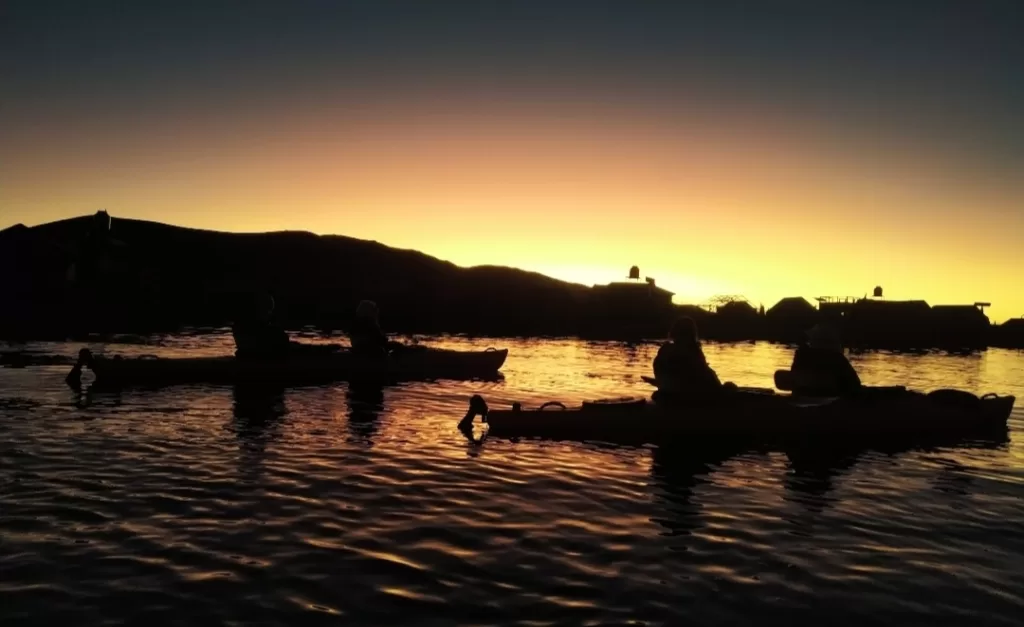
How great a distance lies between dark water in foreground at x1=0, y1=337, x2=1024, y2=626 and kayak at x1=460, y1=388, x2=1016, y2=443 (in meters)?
1.00

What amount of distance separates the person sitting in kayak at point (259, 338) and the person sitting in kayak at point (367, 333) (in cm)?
301

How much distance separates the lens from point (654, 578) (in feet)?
26.7

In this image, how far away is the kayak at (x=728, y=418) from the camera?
57.6 ft

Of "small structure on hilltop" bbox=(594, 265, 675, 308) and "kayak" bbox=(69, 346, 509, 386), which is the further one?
"small structure on hilltop" bbox=(594, 265, 675, 308)

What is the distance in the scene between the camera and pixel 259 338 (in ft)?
89.6

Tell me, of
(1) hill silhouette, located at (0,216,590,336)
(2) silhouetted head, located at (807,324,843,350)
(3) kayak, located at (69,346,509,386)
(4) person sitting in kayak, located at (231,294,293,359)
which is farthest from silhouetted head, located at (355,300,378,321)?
(1) hill silhouette, located at (0,216,590,336)

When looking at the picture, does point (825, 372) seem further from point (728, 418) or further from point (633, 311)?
point (633, 311)

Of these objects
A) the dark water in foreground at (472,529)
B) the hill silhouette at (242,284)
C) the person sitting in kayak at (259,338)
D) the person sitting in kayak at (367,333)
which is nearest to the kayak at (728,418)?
the dark water in foreground at (472,529)

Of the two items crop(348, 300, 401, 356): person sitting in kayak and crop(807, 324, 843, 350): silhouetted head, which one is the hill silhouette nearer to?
crop(348, 300, 401, 356): person sitting in kayak

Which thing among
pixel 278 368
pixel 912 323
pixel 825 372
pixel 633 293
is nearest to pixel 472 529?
pixel 825 372

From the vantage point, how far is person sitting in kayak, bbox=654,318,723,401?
56.0ft

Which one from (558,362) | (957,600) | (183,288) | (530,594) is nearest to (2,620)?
(530,594)

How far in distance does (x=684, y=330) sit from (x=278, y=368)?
17455 mm

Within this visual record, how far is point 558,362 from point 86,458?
34912 millimetres
